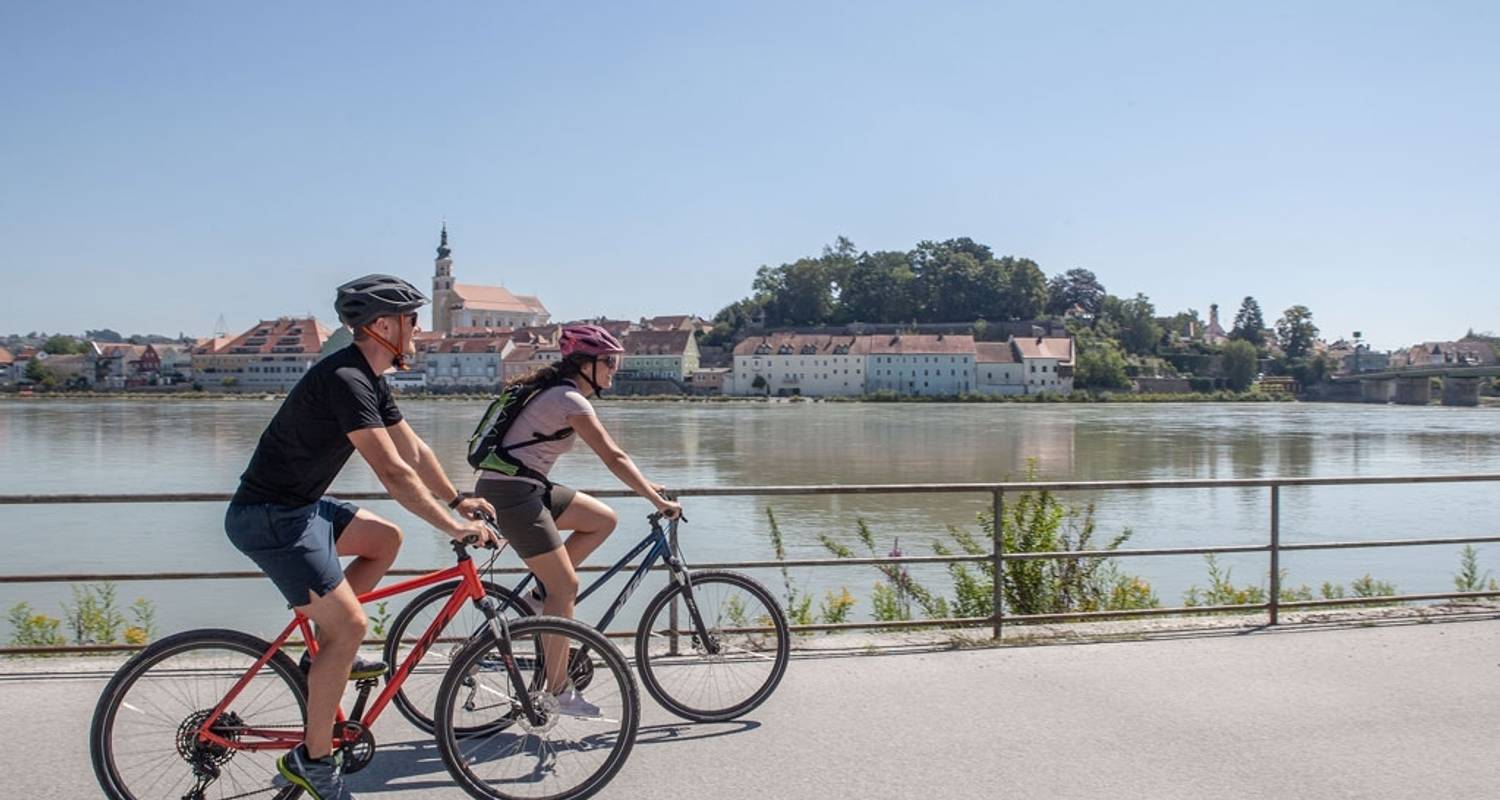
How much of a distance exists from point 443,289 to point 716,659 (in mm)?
193455

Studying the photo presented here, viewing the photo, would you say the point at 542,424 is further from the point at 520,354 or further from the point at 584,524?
the point at 520,354

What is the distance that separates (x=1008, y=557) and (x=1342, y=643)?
179 centimetres

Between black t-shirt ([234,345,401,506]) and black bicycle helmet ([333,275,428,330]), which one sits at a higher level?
black bicycle helmet ([333,275,428,330])

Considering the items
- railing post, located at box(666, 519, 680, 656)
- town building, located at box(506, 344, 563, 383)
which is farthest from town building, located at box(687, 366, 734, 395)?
railing post, located at box(666, 519, 680, 656)

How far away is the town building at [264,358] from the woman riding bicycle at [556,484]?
154 meters

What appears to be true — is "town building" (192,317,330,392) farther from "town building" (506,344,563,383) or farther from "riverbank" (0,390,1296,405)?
"town building" (506,344,563,383)

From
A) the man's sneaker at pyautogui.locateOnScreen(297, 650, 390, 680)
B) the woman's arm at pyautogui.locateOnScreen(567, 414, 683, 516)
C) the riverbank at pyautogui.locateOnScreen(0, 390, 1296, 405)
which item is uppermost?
the woman's arm at pyautogui.locateOnScreen(567, 414, 683, 516)

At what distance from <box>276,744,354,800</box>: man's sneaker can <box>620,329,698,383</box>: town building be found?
148 m

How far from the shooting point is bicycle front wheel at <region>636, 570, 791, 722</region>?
5.13 m

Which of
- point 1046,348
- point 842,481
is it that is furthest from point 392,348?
point 1046,348

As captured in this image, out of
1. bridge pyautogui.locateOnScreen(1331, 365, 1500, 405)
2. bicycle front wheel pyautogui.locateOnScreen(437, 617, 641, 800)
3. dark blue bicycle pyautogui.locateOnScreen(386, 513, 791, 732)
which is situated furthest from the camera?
bridge pyautogui.locateOnScreen(1331, 365, 1500, 405)

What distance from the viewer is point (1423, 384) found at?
420 ft

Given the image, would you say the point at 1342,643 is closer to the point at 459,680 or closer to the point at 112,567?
the point at 459,680

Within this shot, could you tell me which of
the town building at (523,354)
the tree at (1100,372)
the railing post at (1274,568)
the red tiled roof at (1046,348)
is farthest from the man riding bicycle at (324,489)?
the town building at (523,354)
